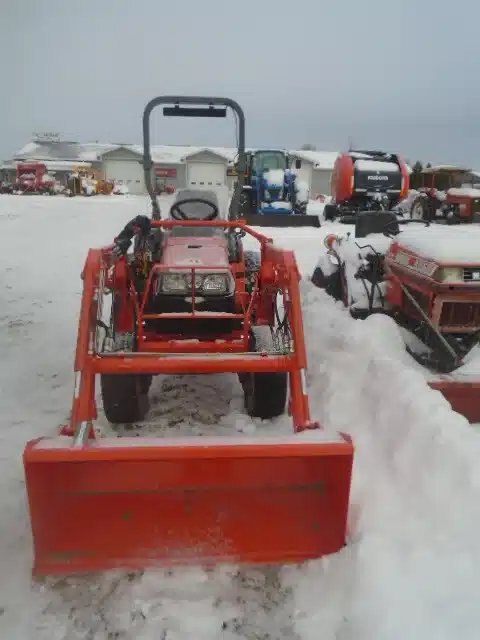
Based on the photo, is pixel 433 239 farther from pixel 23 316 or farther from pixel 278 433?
pixel 23 316

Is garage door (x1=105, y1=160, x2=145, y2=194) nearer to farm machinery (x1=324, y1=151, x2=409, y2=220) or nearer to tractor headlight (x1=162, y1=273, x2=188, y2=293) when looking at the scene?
farm machinery (x1=324, y1=151, x2=409, y2=220)

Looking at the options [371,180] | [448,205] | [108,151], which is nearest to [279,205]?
[371,180]

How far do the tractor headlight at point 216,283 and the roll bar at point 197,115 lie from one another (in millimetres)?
1202

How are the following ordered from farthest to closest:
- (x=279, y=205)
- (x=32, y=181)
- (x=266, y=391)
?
(x=32, y=181) < (x=279, y=205) < (x=266, y=391)

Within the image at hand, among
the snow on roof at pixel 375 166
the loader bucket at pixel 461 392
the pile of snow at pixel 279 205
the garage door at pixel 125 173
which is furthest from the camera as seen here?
the garage door at pixel 125 173

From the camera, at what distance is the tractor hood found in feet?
13.4

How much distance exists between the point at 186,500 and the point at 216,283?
1.64 m

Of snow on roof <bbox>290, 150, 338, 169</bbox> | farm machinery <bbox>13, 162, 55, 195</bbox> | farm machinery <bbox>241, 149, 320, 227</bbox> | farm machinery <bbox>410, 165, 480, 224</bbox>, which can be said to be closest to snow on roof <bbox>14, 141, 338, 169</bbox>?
snow on roof <bbox>290, 150, 338, 169</bbox>

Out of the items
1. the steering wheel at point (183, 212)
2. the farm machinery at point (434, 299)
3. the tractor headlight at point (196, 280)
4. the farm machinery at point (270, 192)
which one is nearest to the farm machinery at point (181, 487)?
the tractor headlight at point (196, 280)

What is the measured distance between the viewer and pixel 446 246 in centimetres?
398

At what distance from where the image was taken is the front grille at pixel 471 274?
382 cm

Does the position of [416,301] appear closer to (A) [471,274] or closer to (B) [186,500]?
(A) [471,274]

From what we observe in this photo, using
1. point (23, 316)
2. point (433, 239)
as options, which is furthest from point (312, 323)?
point (23, 316)

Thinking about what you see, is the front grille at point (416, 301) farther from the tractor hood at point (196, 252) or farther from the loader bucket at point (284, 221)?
the loader bucket at point (284, 221)
